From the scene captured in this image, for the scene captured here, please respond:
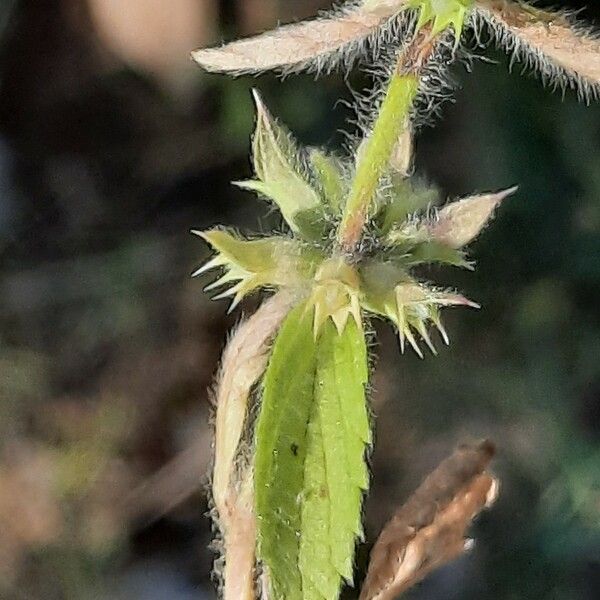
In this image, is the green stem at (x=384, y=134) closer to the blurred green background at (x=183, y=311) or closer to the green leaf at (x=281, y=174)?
the green leaf at (x=281, y=174)

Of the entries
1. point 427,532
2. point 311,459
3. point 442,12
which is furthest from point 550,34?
point 427,532

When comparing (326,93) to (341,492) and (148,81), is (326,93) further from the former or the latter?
(341,492)

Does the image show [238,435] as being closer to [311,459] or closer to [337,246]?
[311,459]

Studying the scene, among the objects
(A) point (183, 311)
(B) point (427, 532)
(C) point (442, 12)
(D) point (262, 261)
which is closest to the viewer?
(C) point (442, 12)

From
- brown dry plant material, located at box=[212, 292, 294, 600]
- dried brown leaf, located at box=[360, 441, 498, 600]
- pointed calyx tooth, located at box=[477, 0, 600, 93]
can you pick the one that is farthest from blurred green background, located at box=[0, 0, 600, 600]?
pointed calyx tooth, located at box=[477, 0, 600, 93]

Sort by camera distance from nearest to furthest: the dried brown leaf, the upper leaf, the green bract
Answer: the upper leaf < the green bract < the dried brown leaf

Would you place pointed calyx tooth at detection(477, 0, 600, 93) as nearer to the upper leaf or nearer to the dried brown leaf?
the upper leaf
